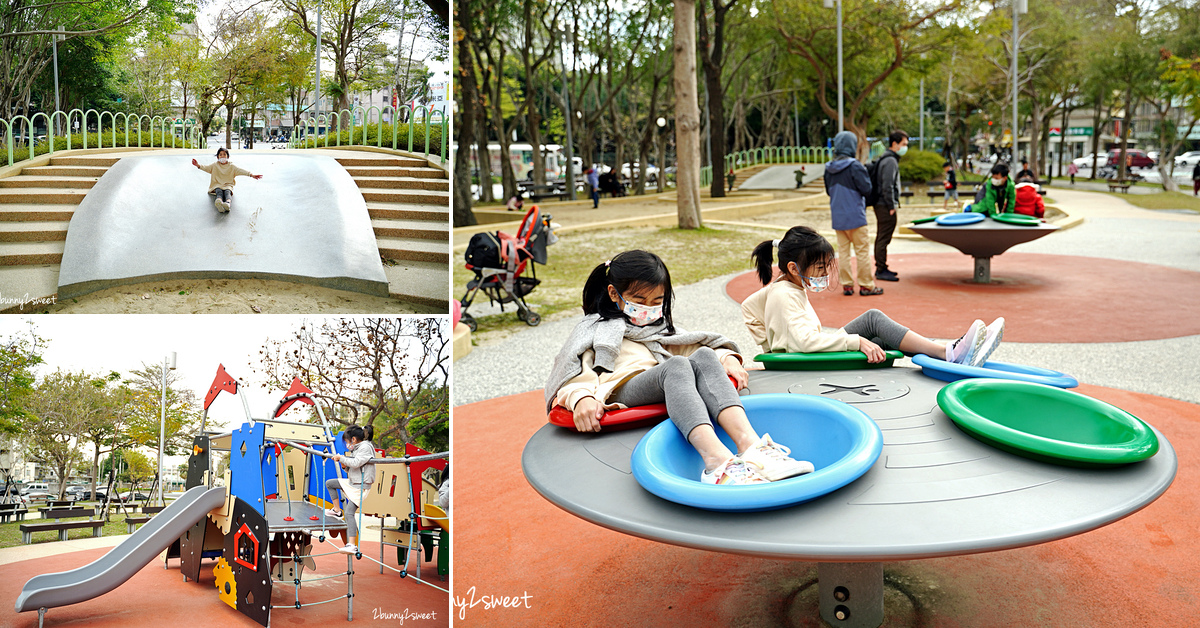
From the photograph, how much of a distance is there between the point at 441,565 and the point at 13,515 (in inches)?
43.7

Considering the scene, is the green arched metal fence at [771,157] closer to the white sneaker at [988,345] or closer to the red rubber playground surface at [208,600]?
the white sneaker at [988,345]

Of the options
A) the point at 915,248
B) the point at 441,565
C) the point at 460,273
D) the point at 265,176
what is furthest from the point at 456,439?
the point at 915,248

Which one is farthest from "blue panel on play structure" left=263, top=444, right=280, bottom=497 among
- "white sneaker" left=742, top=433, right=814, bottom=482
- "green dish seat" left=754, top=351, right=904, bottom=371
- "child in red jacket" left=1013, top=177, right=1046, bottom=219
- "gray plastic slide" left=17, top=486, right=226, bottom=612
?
"child in red jacket" left=1013, top=177, right=1046, bottom=219

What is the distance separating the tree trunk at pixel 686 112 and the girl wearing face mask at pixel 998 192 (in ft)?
24.5

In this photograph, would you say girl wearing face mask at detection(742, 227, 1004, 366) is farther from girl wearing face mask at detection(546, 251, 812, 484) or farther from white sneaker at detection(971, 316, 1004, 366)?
girl wearing face mask at detection(546, 251, 812, 484)

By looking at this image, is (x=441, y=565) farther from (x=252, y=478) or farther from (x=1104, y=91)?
(x=1104, y=91)

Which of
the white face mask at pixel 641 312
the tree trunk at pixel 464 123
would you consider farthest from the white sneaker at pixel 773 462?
the tree trunk at pixel 464 123

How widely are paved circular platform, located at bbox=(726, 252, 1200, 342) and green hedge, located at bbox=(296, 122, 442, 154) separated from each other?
19.3ft

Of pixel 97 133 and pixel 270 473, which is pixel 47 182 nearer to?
pixel 97 133

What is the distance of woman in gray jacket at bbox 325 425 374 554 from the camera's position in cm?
227

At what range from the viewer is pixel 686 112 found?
1650cm

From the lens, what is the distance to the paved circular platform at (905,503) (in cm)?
181

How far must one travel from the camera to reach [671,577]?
317 centimetres

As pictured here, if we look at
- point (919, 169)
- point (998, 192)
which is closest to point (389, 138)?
point (998, 192)
